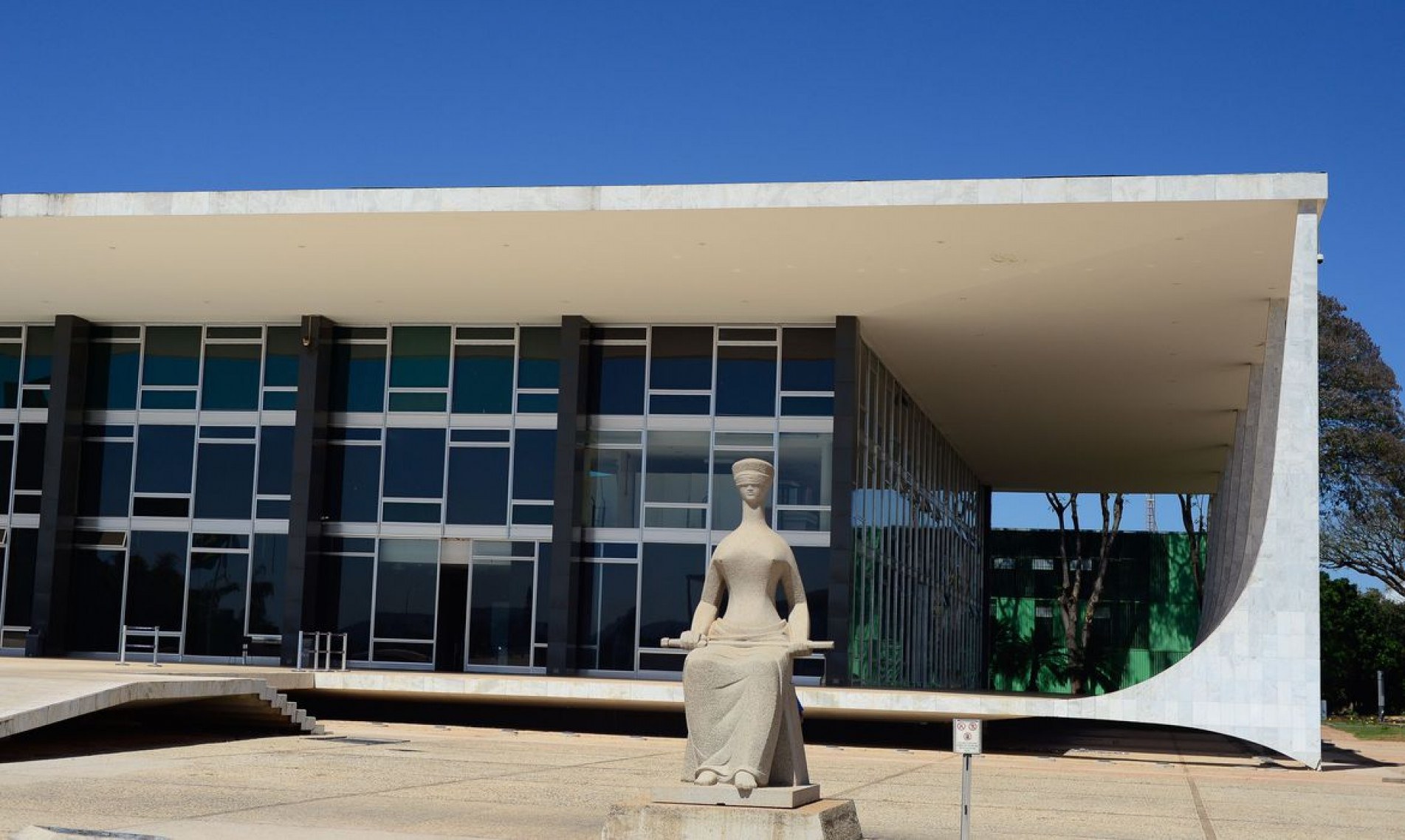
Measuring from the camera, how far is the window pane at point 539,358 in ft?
91.8

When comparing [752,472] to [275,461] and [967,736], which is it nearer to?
[967,736]

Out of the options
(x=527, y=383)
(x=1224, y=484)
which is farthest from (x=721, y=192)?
(x=1224, y=484)

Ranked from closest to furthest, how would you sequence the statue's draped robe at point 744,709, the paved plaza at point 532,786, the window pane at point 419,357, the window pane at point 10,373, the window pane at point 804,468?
1. the statue's draped robe at point 744,709
2. the paved plaza at point 532,786
3. the window pane at point 804,468
4. the window pane at point 419,357
5. the window pane at point 10,373

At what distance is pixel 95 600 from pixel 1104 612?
1438 inches

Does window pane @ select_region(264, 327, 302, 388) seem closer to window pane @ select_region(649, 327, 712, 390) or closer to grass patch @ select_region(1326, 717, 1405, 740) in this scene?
window pane @ select_region(649, 327, 712, 390)

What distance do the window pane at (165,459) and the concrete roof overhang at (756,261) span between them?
2.14 meters

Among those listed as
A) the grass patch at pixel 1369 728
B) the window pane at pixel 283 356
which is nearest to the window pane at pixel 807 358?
the window pane at pixel 283 356

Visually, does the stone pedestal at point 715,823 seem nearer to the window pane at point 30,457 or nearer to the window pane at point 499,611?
the window pane at point 499,611

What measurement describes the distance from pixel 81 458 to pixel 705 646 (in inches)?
892

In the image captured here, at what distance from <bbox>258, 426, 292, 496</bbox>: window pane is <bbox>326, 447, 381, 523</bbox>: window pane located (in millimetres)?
740

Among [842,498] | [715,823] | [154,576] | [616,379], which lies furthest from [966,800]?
[154,576]

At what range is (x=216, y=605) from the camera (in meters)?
28.6

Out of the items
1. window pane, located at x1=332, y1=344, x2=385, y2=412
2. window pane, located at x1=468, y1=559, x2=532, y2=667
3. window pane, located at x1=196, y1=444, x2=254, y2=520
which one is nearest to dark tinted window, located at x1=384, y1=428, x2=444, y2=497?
window pane, located at x1=332, y1=344, x2=385, y2=412

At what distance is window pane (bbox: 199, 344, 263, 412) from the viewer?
95.2 ft
